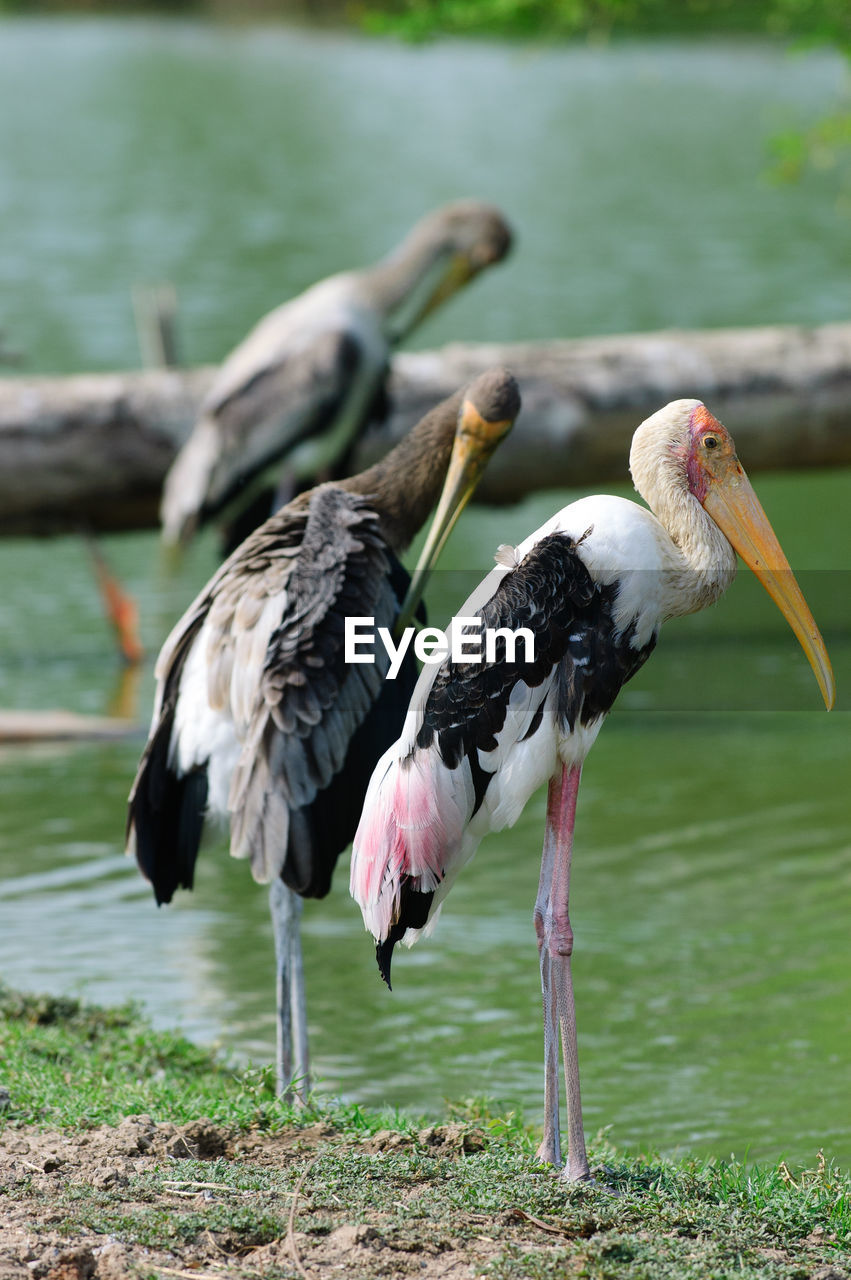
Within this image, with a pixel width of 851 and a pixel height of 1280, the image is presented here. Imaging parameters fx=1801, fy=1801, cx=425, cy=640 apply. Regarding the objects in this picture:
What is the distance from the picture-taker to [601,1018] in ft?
15.9

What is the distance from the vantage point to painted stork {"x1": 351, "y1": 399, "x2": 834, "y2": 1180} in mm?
3240

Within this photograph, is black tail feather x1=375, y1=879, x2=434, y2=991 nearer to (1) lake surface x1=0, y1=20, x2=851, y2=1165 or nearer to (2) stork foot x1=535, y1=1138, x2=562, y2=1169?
(2) stork foot x1=535, y1=1138, x2=562, y2=1169

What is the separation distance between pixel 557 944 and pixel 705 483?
94cm

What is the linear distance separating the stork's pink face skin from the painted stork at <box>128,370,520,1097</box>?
82cm

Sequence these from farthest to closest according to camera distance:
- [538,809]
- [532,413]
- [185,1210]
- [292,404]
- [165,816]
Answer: [532,413], [292,404], [538,809], [165,816], [185,1210]

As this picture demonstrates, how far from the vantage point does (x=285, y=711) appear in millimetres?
4031

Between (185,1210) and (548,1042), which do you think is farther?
(548,1042)

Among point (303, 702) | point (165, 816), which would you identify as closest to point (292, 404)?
point (165, 816)

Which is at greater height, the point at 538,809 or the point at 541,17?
the point at 541,17

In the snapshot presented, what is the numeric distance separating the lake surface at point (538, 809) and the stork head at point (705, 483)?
136cm

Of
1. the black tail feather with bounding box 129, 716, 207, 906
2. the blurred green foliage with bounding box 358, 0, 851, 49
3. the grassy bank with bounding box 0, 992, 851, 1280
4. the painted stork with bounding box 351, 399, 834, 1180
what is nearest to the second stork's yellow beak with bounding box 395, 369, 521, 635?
the black tail feather with bounding box 129, 716, 207, 906

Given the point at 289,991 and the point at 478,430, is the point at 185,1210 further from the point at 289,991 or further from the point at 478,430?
the point at 478,430

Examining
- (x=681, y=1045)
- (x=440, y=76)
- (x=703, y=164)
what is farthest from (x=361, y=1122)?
(x=440, y=76)

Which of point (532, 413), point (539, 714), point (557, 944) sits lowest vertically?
point (532, 413)
